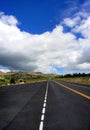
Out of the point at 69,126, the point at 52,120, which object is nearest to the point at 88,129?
the point at 69,126

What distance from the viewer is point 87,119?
9.99m

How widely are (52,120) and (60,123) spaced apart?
773 mm

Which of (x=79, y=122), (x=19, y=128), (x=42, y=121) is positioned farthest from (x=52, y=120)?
(x=19, y=128)

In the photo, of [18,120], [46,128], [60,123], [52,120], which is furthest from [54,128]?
[18,120]

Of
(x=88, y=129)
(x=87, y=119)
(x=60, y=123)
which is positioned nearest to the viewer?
(x=88, y=129)

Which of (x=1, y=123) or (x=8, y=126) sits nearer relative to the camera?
(x=8, y=126)

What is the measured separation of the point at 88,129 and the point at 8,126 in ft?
9.72

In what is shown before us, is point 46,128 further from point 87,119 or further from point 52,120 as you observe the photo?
point 87,119

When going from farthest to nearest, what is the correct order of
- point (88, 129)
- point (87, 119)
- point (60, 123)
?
1. point (87, 119)
2. point (60, 123)
3. point (88, 129)

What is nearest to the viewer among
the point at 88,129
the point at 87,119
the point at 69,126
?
the point at 88,129

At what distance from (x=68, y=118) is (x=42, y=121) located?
3.90ft

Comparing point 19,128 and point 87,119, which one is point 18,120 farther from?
point 87,119

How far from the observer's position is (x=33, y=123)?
952 cm

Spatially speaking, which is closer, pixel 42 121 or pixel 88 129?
pixel 88 129
